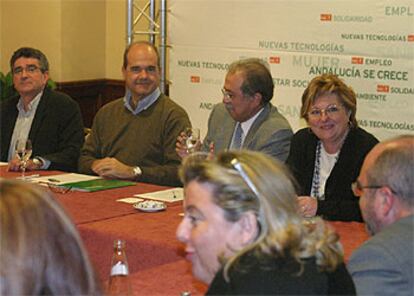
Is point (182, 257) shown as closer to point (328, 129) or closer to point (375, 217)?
point (375, 217)

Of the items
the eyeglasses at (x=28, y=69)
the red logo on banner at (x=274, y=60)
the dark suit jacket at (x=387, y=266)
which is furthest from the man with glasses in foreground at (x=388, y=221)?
the red logo on banner at (x=274, y=60)

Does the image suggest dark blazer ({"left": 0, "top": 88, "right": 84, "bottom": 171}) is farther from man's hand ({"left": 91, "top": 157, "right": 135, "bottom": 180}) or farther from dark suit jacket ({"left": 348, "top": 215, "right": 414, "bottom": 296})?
dark suit jacket ({"left": 348, "top": 215, "right": 414, "bottom": 296})

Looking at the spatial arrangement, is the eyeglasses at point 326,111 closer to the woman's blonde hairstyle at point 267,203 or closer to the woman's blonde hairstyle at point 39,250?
the woman's blonde hairstyle at point 267,203

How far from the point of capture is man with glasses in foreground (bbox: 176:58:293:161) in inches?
169

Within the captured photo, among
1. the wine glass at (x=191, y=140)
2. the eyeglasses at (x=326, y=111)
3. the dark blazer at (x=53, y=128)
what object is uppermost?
the eyeglasses at (x=326, y=111)

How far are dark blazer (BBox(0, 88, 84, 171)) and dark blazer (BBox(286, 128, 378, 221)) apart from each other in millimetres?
1508

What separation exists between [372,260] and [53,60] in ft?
19.6

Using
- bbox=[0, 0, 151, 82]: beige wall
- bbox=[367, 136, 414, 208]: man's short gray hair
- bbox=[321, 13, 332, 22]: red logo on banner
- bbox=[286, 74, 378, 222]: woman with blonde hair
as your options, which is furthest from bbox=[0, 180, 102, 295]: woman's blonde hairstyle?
bbox=[0, 0, 151, 82]: beige wall

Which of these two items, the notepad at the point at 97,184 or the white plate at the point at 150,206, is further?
the notepad at the point at 97,184

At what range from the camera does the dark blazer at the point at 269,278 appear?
1.72m

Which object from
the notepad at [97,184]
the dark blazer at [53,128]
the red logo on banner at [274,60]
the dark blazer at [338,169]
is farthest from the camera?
the red logo on banner at [274,60]

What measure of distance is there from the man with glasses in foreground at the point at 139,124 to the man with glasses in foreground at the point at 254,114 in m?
0.40

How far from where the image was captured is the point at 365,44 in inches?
218

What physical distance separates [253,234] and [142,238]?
135cm
